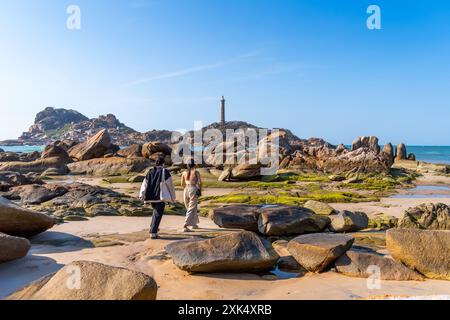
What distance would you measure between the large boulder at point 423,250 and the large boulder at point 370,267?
17 centimetres

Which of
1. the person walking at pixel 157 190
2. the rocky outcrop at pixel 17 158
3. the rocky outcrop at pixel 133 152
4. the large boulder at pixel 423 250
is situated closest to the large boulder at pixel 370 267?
the large boulder at pixel 423 250

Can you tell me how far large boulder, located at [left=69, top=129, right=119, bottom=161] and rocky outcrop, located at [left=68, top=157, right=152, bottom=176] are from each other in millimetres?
3584

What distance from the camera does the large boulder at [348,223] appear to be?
9922mm

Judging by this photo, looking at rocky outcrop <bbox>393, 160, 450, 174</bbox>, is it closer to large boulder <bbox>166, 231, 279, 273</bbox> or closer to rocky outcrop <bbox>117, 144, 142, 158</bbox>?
rocky outcrop <bbox>117, 144, 142, 158</bbox>

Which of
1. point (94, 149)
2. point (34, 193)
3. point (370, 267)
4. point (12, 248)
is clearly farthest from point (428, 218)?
point (94, 149)

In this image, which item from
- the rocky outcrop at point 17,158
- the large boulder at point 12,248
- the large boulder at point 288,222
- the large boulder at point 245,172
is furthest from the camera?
the rocky outcrop at point 17,158

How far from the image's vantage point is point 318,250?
6855 mm

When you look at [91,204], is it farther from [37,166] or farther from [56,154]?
[56,154]

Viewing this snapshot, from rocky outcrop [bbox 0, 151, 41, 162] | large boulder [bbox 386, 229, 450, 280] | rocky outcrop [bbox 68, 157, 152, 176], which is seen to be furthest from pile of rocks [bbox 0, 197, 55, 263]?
rocky outcrop [bbox 0, 151, 41, 162]

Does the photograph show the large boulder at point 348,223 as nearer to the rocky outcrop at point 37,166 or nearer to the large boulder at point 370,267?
the large boulder at point 370,267

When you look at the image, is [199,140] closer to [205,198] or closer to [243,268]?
[205,198]

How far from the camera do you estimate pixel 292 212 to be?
31.8 ft
